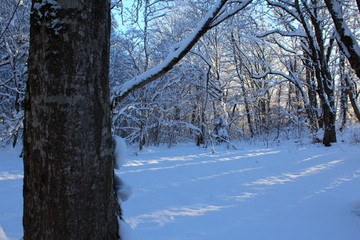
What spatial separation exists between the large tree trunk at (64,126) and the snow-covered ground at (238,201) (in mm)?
323

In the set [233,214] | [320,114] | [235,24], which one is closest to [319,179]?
[233,214]

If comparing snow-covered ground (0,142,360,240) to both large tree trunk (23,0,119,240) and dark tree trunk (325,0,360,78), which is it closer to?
large tree trunk (23,0,119,240)

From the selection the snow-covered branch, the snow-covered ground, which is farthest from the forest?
the snow-covered branch

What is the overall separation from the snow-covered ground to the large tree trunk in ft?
1.06

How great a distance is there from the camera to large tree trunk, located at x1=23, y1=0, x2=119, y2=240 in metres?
0.80

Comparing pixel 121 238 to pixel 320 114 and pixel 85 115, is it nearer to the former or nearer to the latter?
pixel 85 115

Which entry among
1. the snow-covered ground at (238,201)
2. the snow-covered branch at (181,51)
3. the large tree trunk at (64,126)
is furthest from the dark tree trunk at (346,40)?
the large tree trunk at (64,126)

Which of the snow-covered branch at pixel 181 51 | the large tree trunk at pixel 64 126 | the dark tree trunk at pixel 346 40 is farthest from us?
the dark tree trunk at pixel 346 40

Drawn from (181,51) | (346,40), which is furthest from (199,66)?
(181,51)

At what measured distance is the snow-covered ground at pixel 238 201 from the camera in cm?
221

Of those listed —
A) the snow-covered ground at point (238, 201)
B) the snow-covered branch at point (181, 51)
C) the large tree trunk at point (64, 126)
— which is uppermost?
the snow-covered branch at point (181, 51)

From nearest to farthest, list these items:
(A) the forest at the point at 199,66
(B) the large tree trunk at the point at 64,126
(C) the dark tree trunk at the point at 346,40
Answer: (B) the large tree trunk at the point at 64,126 → (C) the dark tree trunk at the point at 346,40 → (A) the forest at the point at 199,66

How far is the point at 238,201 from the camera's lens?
3.08 meters

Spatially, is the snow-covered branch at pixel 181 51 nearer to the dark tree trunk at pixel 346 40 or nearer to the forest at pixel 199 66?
the dark tree trunk at pixel 346 40
